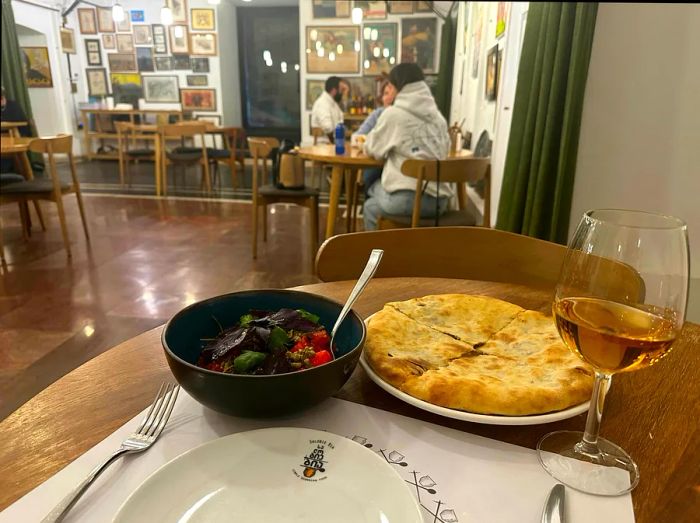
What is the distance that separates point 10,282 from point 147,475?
3.15 m

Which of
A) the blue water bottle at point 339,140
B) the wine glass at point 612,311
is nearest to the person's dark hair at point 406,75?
the blue water bottle at point 339,140

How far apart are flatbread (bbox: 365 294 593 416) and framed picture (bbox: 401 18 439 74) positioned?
788 centimetres

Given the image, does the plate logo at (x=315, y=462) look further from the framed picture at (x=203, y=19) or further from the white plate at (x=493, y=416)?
the framed picture at (x=203, y=19)

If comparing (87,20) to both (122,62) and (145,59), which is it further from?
(145,59)

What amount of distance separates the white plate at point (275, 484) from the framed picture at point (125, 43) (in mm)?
10137

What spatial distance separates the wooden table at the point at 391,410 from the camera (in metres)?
0.43

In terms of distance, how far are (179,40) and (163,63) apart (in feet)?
1.69

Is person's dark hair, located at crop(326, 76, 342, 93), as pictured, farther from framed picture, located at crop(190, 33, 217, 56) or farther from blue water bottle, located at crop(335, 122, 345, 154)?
framed picture, located at crop(190, 33, 217, 56)

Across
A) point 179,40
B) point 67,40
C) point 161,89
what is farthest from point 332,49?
point 67,40

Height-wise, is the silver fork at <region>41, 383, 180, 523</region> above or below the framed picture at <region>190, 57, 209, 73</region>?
below

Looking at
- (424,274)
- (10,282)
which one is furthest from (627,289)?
(10,282)

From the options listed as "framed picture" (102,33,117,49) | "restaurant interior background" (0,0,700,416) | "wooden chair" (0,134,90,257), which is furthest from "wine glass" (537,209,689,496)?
"framed picture" (102,33,117,49)

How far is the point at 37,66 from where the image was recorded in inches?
331

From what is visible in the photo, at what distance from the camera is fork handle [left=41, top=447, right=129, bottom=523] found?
368 millimetres
